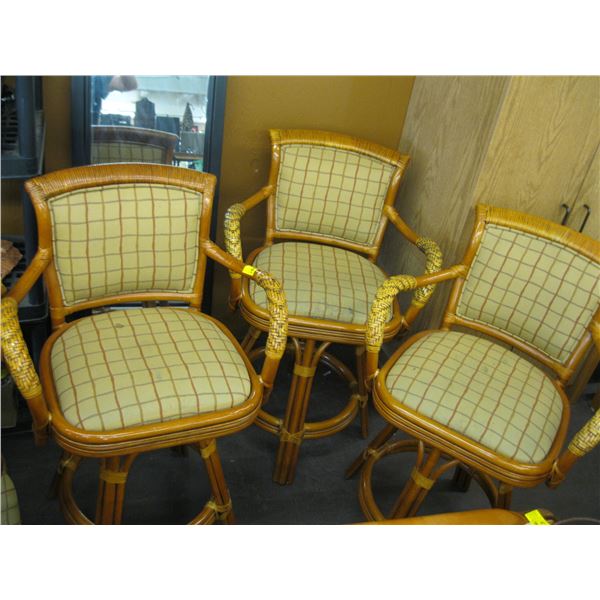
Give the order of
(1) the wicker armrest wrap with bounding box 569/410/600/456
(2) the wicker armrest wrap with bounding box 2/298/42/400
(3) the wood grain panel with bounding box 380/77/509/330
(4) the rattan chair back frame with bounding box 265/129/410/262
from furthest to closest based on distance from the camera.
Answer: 1. (4) the rattan chair back frame with bounding box 265/129/410/262
2. (3) the wood grain panel with bounding box 380/77/509/330
3. (1) the wicker armrest wrap with bounding box 569/410/600/456
4. (2) the wicker armrest wrap with bounding box 2/298/42/400

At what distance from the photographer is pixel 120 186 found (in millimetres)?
1473

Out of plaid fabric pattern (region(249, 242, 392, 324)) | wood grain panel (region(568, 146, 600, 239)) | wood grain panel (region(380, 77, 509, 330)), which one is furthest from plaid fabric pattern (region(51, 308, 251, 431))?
wood grain panel (region(568, 146, 600, 239))

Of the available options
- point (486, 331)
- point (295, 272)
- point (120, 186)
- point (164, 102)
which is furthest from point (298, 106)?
point (486, 331)

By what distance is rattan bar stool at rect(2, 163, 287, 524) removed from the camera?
1.26 metres

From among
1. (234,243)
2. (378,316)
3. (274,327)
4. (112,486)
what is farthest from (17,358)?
(378,316)

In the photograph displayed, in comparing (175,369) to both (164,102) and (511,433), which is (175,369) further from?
(164,102)

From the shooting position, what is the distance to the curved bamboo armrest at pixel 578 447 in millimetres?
1335

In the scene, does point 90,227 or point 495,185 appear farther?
point 495,185

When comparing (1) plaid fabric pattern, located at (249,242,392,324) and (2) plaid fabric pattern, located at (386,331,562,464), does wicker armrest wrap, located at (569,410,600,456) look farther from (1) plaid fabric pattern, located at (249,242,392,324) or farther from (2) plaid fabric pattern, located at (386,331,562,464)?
(1) plaid fabric pattern, located at (249,242,392,324)

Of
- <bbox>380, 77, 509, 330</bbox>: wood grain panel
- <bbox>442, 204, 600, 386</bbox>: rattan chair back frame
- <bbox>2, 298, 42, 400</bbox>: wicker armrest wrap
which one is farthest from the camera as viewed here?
<bbox>380, 77, 509, 330</bbox>: wood grain panel

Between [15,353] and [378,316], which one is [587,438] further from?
[15,353]

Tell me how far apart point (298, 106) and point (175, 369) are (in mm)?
1177

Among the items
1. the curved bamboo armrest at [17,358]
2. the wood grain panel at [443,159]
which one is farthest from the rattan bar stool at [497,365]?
the curved bamboo armrest at [17,358]

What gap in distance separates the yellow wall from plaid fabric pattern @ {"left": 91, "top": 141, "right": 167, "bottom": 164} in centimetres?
26
